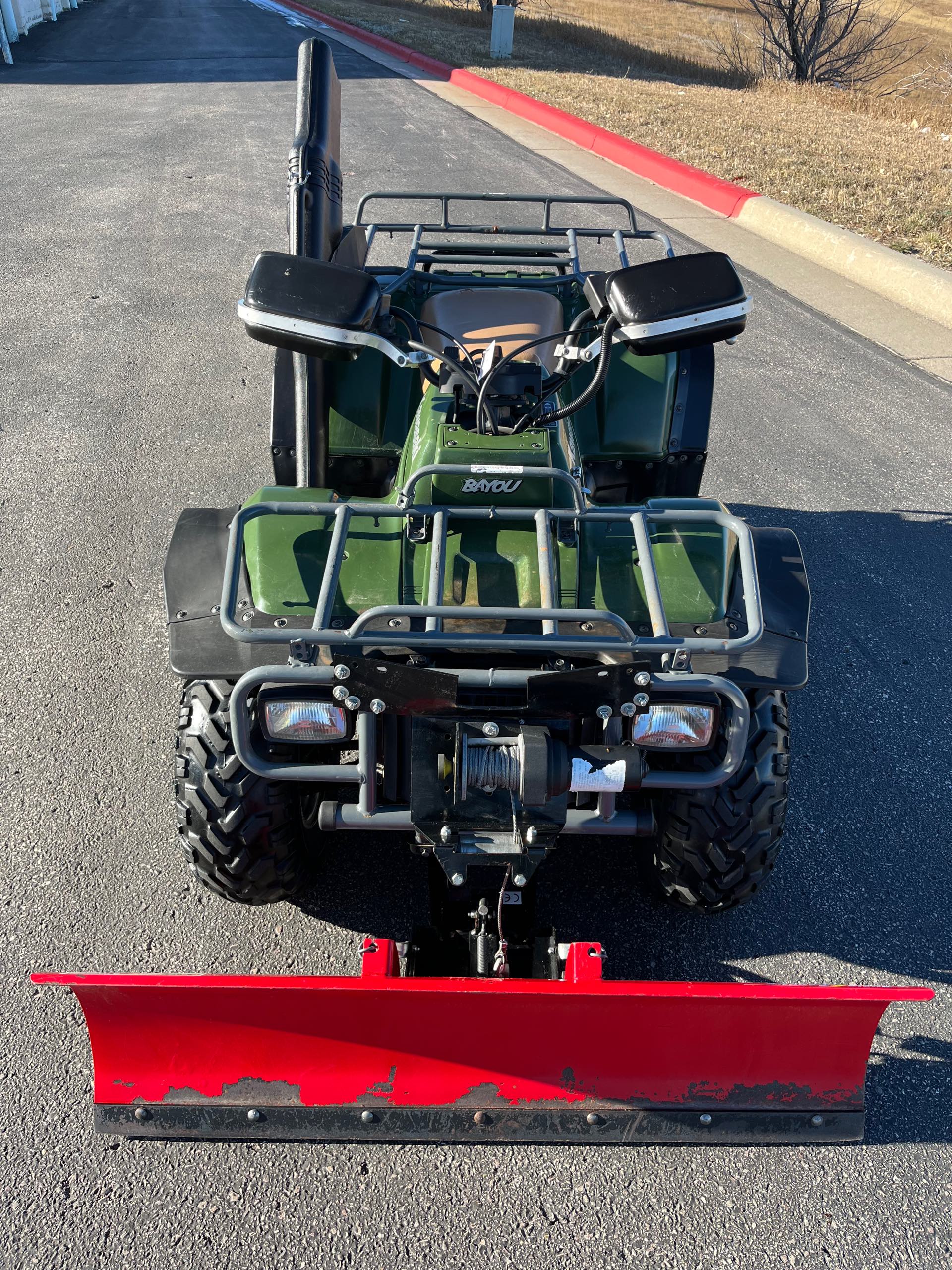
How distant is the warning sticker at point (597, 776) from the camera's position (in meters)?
2.44

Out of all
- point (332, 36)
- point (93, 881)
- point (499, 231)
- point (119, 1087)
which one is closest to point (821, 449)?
point (499, 231)

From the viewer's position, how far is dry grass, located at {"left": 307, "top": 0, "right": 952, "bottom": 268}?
33.9 ft

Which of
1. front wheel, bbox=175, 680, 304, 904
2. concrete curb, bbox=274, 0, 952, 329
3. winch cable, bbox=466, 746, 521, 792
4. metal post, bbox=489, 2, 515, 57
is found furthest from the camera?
metal post, bbox=489, 2, 515, 57

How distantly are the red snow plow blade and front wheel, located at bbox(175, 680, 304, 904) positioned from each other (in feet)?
1.57

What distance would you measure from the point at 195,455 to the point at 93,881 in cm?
310

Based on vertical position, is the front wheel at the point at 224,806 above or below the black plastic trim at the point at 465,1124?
above

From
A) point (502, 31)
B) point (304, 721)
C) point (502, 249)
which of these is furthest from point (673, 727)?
point (502, 31)

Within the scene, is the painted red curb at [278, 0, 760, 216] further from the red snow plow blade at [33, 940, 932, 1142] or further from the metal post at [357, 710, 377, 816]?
the red snow plow blade at [33, 940, 932, 1142]

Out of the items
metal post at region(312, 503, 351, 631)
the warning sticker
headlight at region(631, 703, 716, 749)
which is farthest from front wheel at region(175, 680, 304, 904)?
headlight at region(631, 703, 716, 749)

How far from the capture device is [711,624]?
2.74m

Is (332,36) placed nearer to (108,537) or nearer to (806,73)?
(806,73)

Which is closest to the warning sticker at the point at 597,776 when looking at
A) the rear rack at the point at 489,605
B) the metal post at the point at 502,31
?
the rear rack at the point at 489,605

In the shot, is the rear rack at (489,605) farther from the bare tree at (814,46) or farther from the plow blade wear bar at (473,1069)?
the bare tree at (814,46)

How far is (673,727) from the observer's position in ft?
8.42
